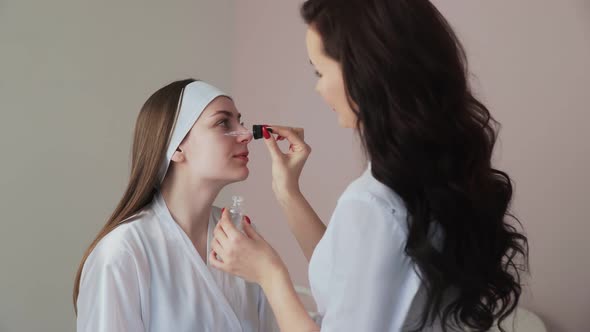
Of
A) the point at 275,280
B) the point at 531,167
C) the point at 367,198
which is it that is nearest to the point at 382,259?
the point at 367,198

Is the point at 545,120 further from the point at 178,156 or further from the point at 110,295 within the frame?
the point at 110,295

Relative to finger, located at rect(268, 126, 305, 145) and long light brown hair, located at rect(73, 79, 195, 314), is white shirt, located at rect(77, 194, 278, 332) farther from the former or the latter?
finger, located at rect(268, 126, 305, 145)

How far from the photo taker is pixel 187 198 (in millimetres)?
1568

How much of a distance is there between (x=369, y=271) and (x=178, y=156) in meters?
0.80

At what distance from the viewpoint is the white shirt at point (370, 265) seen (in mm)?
877

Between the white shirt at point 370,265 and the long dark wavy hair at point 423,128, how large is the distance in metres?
0.02

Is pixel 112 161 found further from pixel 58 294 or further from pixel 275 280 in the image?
pixel 275 280

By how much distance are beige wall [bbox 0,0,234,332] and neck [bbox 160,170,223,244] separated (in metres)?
0.74

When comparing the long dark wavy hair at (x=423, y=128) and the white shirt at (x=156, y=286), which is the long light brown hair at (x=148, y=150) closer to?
the white shirt at (x=156, y=286)

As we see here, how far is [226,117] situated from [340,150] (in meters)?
0.92

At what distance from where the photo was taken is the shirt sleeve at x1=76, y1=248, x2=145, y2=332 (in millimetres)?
1336

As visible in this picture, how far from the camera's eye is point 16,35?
2000 mm

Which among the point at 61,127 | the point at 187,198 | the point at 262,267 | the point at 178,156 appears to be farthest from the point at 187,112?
the point at 61,127

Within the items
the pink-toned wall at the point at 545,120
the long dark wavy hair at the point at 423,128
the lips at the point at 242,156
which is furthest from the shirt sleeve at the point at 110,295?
the pink-toned wall at the point at 545,120
